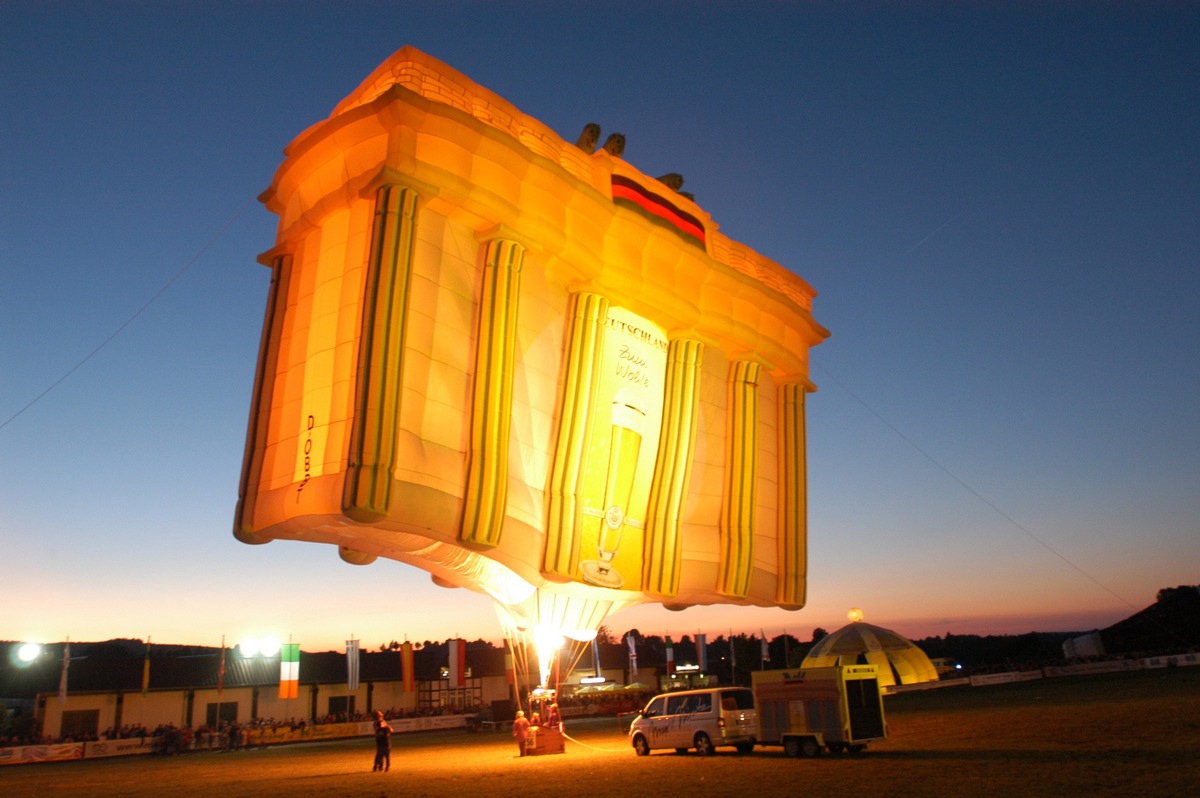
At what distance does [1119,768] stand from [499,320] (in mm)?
16751

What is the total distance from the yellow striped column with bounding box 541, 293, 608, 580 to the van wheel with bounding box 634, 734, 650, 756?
17.2ft

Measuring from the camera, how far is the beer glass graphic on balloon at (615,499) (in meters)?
27.7

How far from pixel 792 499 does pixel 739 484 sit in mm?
3625

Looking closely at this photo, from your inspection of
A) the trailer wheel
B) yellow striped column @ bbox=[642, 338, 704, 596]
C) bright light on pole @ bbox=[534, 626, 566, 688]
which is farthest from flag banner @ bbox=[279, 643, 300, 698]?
the trailer wheel

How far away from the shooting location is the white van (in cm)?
2452

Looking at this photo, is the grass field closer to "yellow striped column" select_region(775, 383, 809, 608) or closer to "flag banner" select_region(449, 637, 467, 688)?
"yellow striped column" select_region(775, 383, 809, 608)

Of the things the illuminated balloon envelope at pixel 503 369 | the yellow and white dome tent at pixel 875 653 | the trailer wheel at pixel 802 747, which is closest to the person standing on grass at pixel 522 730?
the illuminated balloon envelope at pixel 503 369

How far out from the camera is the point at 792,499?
35062 millimetres

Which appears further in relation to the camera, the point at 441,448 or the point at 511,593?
the point at 511,593

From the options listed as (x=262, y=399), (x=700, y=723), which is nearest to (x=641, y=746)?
(x=700, y=723)

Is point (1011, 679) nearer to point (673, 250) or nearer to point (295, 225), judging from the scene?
point (673, 250)

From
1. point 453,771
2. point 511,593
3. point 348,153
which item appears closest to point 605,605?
point 511,593

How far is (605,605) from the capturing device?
29781 mm

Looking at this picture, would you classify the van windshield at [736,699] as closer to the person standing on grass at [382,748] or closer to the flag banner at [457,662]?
the person standing on grass at [382,748]
